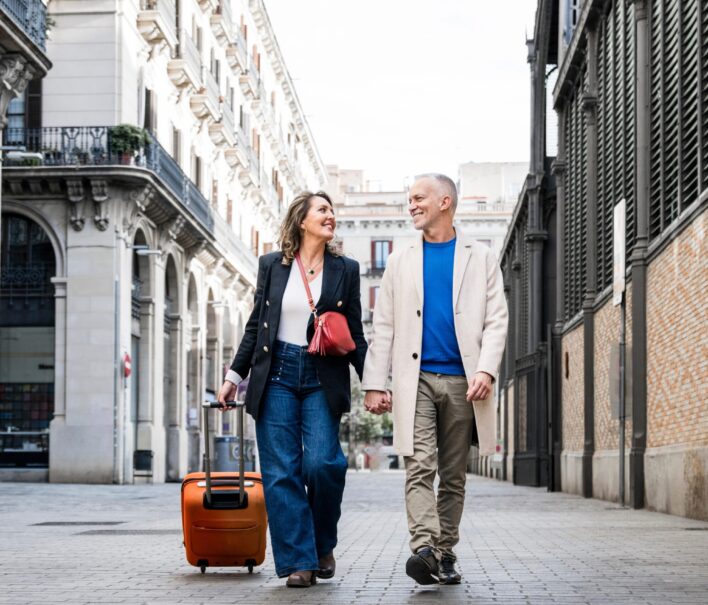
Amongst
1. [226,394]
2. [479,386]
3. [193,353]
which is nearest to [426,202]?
[479,386]

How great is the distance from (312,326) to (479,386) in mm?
988

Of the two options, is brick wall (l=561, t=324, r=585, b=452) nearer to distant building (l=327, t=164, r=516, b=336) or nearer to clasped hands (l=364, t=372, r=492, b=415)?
clasped hands (l=364, t=372, r=492, b=415)

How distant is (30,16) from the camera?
2536 cm

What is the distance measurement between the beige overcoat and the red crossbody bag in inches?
5.6

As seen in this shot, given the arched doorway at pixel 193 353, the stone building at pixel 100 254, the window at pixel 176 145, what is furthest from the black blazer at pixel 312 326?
A: the arched doorway at pixel 193 353

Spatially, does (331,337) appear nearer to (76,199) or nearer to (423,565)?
(423,565)

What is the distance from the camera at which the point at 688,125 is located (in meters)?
16.7

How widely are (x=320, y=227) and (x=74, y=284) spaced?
2605 centimetres

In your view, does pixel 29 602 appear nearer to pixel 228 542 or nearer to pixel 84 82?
pixel 228 542

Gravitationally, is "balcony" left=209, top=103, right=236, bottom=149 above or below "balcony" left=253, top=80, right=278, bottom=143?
below

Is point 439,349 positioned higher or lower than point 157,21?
lower

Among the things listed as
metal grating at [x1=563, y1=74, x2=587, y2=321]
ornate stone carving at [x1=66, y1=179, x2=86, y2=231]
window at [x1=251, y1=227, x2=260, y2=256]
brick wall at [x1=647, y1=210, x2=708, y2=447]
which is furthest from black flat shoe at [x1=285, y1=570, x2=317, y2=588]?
window at [x1=251, y1=227, x2=260, y2=256]

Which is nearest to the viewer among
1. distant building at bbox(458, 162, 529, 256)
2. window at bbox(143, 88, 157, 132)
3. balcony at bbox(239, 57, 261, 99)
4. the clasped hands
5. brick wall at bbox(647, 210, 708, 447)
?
the clasped hands

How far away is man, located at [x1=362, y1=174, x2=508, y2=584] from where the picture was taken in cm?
736
